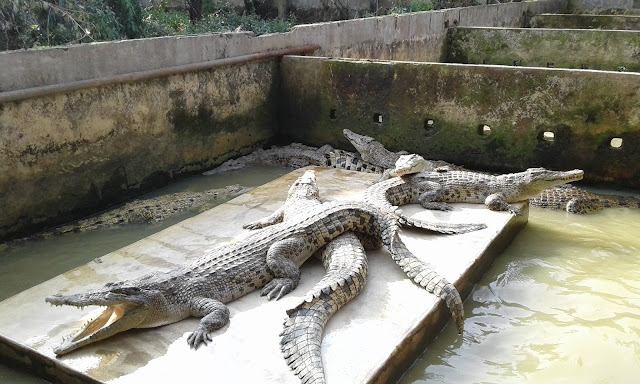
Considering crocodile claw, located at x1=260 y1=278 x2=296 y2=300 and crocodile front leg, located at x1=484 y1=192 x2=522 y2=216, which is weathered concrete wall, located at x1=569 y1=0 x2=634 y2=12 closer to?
crocodile front leg, located at x1=484 y1=192 x2=522 y2=216

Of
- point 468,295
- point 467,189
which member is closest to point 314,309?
point 468,295

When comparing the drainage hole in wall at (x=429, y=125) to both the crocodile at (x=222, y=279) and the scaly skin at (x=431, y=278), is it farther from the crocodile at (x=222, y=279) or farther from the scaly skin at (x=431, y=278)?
the crocodile at (x=222, y=279)

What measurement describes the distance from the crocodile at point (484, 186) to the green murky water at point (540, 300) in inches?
14.7

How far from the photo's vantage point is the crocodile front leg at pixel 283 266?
11.4ft

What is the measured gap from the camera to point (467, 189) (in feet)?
16.7

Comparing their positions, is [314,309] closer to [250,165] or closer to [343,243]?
[343,243]

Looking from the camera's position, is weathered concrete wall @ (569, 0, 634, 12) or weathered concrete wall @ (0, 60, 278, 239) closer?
weathered concrete wall @ (0, 60, 278, 239)

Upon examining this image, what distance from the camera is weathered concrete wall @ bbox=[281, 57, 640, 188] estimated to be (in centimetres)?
574

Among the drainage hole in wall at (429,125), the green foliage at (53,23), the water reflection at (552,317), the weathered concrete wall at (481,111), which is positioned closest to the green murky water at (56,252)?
the weathered concrete wall at (481,111)

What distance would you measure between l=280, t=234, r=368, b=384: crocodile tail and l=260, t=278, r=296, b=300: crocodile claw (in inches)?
9.8

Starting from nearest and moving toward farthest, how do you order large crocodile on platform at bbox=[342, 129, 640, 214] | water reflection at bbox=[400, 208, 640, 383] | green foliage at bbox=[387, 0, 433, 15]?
water reflection at bbox=[400, 208, 640, 383] → large crocodile on platform at bbox=[342, 129, 640, 214] → green foliage at bbox=[387, 0, 433, 15]

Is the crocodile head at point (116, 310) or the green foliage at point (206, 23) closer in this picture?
the crocodile head at point (116, 310)

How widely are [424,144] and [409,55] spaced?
4276mm

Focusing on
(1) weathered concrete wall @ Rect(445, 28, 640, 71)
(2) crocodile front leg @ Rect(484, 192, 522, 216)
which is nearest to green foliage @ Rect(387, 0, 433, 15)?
(1) weathered concrete wall @ Rect(445, 28, 640, 71)
